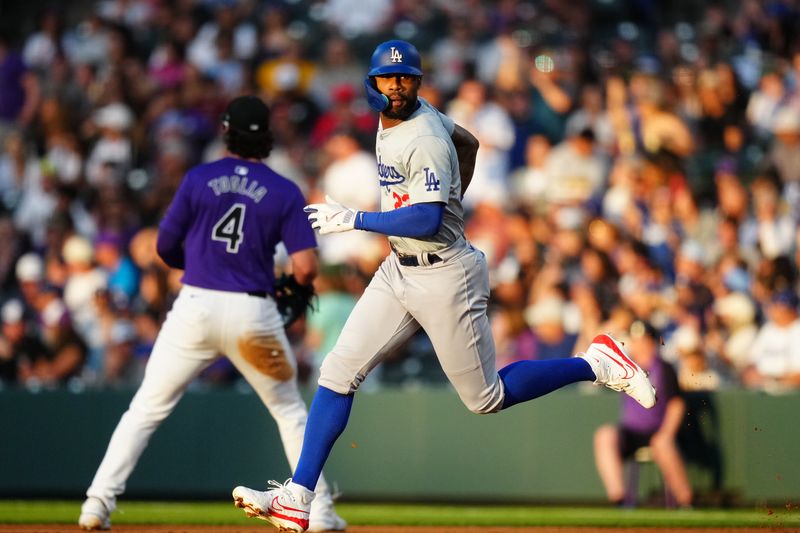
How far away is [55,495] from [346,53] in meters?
6.54

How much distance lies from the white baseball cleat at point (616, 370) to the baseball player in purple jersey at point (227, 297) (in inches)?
69.5

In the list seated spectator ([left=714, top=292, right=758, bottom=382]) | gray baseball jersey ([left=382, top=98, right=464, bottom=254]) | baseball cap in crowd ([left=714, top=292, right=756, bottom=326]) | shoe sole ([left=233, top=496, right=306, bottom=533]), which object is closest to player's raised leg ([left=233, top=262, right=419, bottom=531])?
shoe sole ([left=233, top=496, right=306, bottom=533])

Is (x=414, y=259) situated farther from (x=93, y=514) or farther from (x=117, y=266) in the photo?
(x=117, y=266)

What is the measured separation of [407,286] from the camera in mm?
6570

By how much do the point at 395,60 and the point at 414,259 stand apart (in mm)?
989

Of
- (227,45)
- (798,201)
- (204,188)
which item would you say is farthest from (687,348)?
(227,45)

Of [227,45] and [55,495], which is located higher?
[227,45]

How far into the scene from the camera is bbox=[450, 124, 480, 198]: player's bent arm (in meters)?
6.77

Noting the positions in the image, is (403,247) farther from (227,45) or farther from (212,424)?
(227,45)

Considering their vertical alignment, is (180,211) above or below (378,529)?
above

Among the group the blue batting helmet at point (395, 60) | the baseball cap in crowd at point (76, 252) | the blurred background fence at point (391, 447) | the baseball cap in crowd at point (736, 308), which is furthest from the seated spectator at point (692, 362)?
the baseball cap in crowd at point (76, 252)

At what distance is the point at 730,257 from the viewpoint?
1220cm

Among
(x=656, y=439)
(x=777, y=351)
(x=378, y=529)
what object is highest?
(x=777, y=351)

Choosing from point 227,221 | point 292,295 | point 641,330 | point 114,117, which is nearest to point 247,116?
point 227,221
